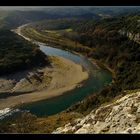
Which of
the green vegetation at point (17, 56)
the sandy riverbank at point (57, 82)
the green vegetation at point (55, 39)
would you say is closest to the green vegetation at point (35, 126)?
→ the sandy riverbank at point (57, 82)

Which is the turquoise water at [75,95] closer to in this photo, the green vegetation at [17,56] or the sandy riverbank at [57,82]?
the sandy riverbank at [57,82]

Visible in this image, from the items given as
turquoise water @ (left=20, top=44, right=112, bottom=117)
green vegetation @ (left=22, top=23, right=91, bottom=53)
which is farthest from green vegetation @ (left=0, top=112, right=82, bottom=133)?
green vegetation @ (left=22, top=23, right=91, bottom=53)

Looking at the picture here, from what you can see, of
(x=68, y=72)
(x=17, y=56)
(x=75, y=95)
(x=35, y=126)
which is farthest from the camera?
(x=17, y=56)

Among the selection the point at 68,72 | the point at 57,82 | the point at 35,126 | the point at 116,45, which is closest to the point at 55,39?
the point at 116,45

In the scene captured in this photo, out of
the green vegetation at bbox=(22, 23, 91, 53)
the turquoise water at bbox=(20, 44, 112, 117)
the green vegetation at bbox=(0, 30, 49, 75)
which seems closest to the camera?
the turquoise water at bbox=(20, 44, 112, 117)

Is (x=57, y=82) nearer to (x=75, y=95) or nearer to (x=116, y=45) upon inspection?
(x=75, y=95)

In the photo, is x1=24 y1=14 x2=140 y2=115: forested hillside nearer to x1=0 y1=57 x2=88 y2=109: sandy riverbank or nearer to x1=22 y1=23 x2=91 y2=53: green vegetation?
x1=22 y1=23 x2=91 y2=53: green vegetation
